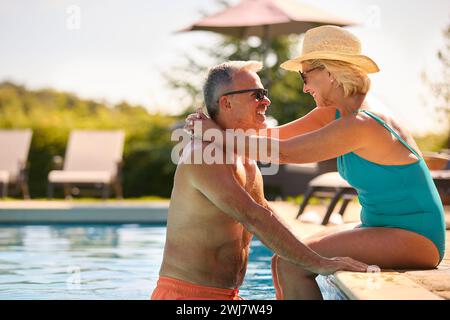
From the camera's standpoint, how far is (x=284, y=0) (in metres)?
13.1

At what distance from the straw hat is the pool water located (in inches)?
103

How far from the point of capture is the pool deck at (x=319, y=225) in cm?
288

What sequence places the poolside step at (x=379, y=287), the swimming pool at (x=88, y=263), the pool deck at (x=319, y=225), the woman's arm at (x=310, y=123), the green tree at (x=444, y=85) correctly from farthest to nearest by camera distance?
the green tree at (x=444, y=85) → the swimming pool at (x=88, y=263) → the woman's arm at (x=310, y=123) → the pool deck at (x=319, y=225) → the poolside step at (x=379, y=287)

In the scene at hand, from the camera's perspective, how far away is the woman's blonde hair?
3391mm

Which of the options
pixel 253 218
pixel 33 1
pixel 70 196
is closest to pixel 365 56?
pixel 253 218

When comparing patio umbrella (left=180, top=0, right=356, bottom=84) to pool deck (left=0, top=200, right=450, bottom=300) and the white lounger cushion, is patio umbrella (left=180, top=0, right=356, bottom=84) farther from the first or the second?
pool deck (left=0, top=200, right=450, bottom=300)

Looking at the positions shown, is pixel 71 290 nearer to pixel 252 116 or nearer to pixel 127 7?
pixel 252 116

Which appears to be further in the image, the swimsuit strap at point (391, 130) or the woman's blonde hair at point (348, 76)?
the woman's blonde hair at point (348, 76)

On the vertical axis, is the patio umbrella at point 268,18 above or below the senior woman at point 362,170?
above

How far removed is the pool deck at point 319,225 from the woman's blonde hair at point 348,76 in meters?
0.77

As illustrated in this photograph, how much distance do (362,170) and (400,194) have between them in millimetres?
184

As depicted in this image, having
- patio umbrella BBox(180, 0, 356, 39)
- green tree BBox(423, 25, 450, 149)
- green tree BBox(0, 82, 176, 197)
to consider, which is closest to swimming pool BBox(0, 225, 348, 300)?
patio umbrella BBox(180, 0, 356, 39)

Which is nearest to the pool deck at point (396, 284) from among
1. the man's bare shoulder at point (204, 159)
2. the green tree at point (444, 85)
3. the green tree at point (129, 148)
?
the man's bare shoulder at point (204, 159)

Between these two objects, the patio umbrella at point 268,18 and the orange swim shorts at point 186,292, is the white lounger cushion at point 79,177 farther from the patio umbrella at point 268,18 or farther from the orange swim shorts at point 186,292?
the orange swim shorts at point 186,292
